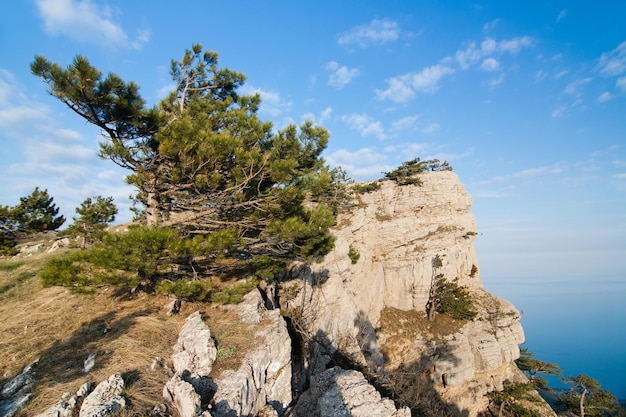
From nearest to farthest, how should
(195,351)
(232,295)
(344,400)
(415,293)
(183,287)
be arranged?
(195,351)
(344,400)
(183,287)
(232,295)
(415,293)

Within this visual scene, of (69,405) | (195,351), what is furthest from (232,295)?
(69,405)

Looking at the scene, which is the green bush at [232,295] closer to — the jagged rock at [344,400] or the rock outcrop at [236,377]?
the rock outcrop at [236,377]

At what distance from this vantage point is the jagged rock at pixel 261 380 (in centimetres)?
543

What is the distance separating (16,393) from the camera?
4.74 m

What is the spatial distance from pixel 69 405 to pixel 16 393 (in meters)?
1.45

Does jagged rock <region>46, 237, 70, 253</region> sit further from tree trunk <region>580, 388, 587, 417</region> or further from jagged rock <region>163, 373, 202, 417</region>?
tree trunk <region>580, 388, 587, 417</region>

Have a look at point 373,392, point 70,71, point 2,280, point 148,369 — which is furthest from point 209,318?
point 2,280

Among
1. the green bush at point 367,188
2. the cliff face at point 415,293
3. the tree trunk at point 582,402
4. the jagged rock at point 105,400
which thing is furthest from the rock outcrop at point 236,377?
the tree trunk at point 582,402

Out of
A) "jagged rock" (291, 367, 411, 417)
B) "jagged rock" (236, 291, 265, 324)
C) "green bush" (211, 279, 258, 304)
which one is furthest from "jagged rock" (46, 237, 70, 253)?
"jagged rock" (291, 367, 411, 417)

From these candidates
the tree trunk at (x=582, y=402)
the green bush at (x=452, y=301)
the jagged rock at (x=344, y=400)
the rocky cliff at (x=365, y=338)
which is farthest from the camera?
the green bush at (x=452, y=301)

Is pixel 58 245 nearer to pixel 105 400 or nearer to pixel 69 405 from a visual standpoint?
pixel 69 405

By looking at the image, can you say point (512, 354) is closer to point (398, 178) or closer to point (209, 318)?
point (398, 178)

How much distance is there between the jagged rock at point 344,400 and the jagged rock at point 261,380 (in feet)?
1.89

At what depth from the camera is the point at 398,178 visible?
36.3 metres
